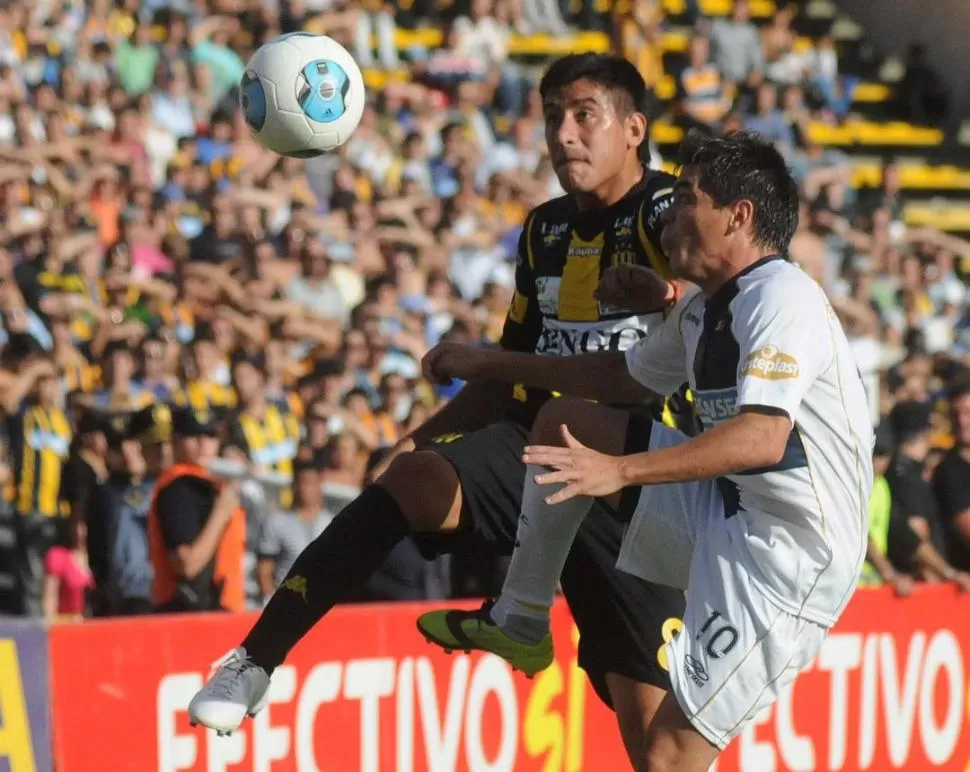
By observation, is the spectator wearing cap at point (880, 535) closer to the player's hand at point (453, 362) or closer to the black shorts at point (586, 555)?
the black shorts at point (586, 555)

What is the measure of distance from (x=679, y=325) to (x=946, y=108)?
15.9 metres

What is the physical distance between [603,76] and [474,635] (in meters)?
1.89

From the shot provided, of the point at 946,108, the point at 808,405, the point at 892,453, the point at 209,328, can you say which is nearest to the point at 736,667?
the point at 808,405

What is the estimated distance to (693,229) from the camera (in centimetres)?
538

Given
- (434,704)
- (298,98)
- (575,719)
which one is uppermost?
(298,98)

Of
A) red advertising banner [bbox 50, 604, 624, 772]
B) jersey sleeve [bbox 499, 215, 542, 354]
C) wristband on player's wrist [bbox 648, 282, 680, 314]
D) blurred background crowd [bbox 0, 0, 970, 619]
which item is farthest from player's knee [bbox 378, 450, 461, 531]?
blurred background crowd [bbox 0, 0, 970, 619]

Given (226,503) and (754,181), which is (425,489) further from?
(226,503)

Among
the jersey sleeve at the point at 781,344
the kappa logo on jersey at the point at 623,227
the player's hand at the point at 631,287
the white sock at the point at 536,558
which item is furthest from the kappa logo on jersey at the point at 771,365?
the kappa logo on jersey at the point at 623,227

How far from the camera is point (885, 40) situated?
21344 mm

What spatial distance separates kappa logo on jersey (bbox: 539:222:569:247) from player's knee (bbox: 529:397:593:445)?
2.57 ft

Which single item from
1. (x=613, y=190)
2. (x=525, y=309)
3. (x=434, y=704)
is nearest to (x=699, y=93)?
(x=434, y=704)

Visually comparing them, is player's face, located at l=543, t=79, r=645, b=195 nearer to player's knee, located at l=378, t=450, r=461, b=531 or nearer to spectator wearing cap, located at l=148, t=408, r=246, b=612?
player's knee, located at l=378, t=450, r=461, b=531

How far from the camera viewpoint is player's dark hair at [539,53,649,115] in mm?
6152

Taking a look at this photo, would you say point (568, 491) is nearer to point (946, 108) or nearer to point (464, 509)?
point (464, 509)
